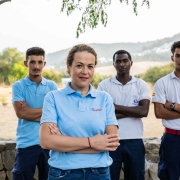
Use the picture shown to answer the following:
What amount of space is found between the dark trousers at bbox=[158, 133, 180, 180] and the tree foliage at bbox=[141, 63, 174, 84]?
3661 millimetres

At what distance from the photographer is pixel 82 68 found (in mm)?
2006

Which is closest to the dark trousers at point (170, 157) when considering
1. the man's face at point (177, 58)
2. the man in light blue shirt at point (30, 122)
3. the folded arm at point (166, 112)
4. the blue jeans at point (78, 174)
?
the folded arm at point (166, 112)

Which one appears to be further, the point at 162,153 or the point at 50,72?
the point at 50,72

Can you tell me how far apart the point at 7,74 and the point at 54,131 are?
6.08 m

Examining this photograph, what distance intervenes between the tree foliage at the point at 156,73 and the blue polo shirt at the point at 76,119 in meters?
4.75

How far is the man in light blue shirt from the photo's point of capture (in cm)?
312

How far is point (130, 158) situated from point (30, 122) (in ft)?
2.85

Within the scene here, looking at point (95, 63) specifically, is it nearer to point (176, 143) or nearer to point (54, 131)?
point (54, 131)

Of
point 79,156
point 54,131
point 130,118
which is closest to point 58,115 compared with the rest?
point 54,131

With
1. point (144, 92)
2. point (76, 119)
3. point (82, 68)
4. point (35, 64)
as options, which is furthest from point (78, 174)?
point (35, 64)

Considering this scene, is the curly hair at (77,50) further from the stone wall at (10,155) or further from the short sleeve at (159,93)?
the stone wall at (10,155)

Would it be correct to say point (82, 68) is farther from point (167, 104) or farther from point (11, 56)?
point (11, 56)

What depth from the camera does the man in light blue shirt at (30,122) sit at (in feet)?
10.2

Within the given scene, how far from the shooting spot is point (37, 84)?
3291 mm
